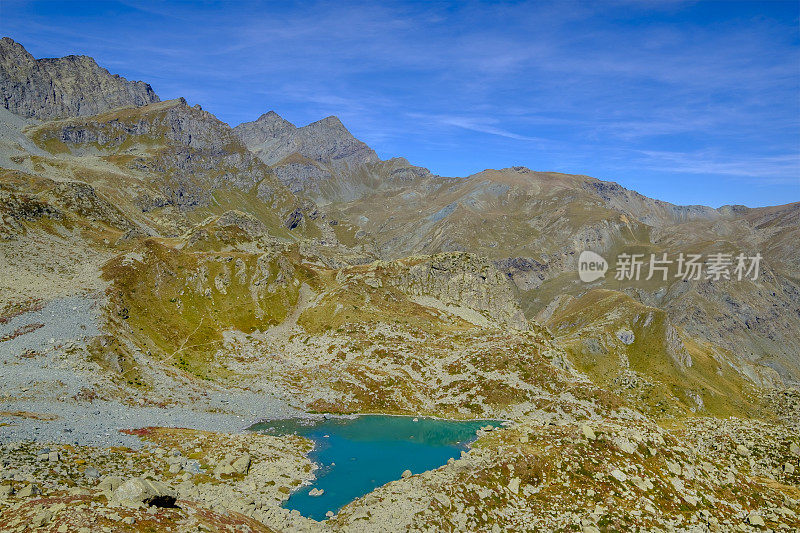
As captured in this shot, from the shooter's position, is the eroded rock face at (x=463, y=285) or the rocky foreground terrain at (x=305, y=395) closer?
the rocky foreground terrain at (x=305, y=395)

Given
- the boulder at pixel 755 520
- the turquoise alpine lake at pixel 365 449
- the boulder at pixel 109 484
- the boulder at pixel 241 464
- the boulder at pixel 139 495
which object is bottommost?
the turquoise alpine lake at pixel 365 449

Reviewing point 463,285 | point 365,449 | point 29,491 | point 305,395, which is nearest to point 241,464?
point 365,449

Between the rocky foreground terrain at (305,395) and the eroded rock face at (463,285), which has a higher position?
the eroded rock face at (463,285)

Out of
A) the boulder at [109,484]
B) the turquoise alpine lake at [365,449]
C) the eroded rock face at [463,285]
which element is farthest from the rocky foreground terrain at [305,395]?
the turquoise alpine lake at [365,449]

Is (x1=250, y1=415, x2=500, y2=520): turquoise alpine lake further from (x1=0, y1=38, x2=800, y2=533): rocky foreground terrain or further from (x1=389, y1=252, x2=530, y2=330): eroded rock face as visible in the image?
(x1=389, y1=252, x2=530, y2=330): eroded rock face

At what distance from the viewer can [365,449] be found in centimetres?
6475

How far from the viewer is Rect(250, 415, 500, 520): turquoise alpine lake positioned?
49.1 m

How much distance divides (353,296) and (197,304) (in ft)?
133

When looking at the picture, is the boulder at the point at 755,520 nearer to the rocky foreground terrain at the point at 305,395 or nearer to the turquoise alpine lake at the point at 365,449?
the rocky foreground terrain at the point at 305,395

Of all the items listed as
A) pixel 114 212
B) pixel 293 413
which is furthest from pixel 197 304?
pixel 114 212

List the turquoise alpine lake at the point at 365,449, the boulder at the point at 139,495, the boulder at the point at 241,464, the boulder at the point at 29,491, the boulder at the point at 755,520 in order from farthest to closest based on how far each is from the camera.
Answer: the turquoise alpine lake at the point at 365,449 < the boulder at the point at 241,464 < the boulder at the point at 755,520 < the boulder at the point at 29,491 < the boulder at the point at 139,495

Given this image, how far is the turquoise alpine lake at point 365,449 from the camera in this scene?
49.1 meters

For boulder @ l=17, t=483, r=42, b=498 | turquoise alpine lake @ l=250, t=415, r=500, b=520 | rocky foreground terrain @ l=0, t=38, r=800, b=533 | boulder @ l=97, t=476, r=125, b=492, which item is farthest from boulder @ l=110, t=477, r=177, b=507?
turquoise alpine lake @ l=250, t=415, r=500, b=520

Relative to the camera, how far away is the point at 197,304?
101938 mm
